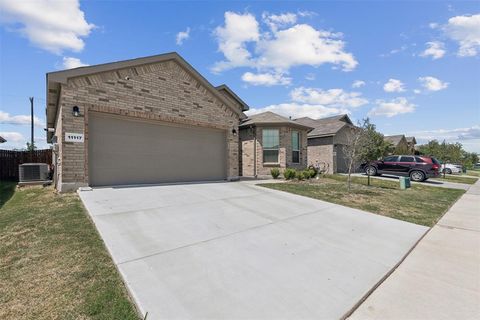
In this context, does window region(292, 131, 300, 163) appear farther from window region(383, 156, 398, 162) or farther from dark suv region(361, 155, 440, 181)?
window region(383, 156, 398, 162)

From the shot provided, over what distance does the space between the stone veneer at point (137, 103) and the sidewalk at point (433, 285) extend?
8.46 meters

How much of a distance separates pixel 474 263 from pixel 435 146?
30313 mm

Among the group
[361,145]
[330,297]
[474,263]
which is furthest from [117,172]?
[361,145]

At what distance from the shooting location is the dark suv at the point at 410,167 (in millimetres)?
16359

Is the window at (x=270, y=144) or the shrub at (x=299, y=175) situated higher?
the window at (x=270, y=144)

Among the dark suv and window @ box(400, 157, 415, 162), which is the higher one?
window @ box(400, 157, 415, 162)

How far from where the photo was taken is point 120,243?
12.6 feet

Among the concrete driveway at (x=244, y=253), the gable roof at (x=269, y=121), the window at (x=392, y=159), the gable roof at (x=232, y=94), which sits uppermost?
the gable roof at (x=232, y=94)

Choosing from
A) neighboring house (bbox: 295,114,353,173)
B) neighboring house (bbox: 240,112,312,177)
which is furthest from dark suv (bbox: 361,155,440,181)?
neighboring house (bbox: 240,112,312,177)

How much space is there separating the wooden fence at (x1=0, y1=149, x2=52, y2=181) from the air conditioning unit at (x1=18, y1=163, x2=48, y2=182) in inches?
147

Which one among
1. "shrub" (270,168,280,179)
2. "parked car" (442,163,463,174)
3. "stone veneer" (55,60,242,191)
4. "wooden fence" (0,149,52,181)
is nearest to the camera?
"stone veneer" (55,60,242,191)

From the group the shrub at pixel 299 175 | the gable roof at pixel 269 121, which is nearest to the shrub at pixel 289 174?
the shrub at pixel 299 175

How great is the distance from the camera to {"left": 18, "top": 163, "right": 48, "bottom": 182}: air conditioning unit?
1035cm

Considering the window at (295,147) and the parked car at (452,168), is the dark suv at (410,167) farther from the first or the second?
the parked car at (452,168)
